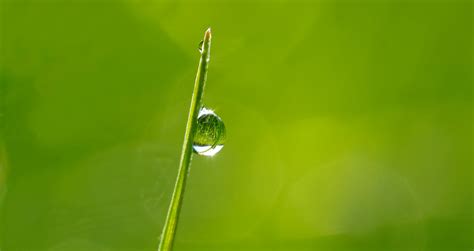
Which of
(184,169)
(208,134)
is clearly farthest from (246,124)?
(184,169)

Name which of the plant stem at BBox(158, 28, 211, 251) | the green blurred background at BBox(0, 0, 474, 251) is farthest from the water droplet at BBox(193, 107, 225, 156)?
the green blurred background at BBox(0, 0, 474, 251)

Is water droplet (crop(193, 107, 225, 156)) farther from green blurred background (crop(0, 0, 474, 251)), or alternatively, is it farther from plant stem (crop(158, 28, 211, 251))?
green blurred background (crop(0, 0, 474, 251))

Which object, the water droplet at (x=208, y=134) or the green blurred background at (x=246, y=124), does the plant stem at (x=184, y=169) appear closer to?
the water droplet at (x=208, y=134)

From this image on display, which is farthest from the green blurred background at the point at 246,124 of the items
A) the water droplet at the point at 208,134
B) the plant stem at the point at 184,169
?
the plant stem at the point at 184,169

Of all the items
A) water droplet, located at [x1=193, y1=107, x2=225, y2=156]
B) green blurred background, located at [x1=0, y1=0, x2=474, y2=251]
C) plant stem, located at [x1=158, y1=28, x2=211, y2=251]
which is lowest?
plant stem, located at [x1=158, y1=28, x2=211, y2=251]

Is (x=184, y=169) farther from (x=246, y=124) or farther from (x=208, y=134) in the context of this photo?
(x=246, y=124)

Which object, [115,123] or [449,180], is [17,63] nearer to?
[115,123]

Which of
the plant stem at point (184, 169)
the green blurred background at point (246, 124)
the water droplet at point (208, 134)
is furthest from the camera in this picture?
the green blurred background at point (246, 124)
